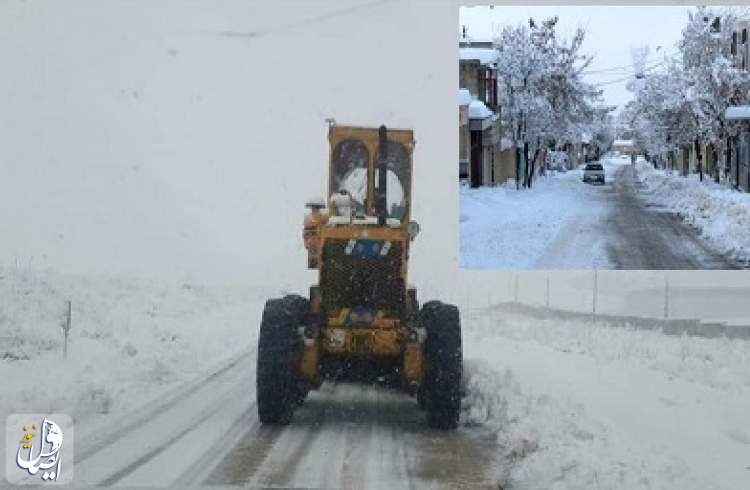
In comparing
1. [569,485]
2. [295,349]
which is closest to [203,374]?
[295,349]

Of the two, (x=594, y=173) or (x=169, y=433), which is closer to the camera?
(x=169, y=433)

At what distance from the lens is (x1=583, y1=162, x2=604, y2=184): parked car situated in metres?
7.68

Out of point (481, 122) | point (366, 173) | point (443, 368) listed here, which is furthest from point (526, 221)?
point (443, 368)

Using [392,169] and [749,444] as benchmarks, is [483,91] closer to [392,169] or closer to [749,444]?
[392,169]

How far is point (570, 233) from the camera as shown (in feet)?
22.8

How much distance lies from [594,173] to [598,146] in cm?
22

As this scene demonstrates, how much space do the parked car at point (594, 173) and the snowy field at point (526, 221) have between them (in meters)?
0.12

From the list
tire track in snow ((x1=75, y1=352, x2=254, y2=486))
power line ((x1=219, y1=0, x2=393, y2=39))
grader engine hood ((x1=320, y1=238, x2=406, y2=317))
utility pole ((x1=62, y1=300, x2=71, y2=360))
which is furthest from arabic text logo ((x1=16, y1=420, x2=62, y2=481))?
power line ((x1=219, y1=0, x2=393, y2=39))

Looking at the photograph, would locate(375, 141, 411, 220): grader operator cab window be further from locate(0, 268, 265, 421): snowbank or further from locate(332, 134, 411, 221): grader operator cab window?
locate(0, 268, 265, 421): snowbank

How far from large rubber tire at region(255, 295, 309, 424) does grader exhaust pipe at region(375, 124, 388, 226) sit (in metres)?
0.70

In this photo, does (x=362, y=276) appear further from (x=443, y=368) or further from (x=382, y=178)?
(x=443, y=368)

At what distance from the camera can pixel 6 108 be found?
604cm

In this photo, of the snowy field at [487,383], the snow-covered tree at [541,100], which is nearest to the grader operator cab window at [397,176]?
the snowy field at [487,383]

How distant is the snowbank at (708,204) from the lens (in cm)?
674
